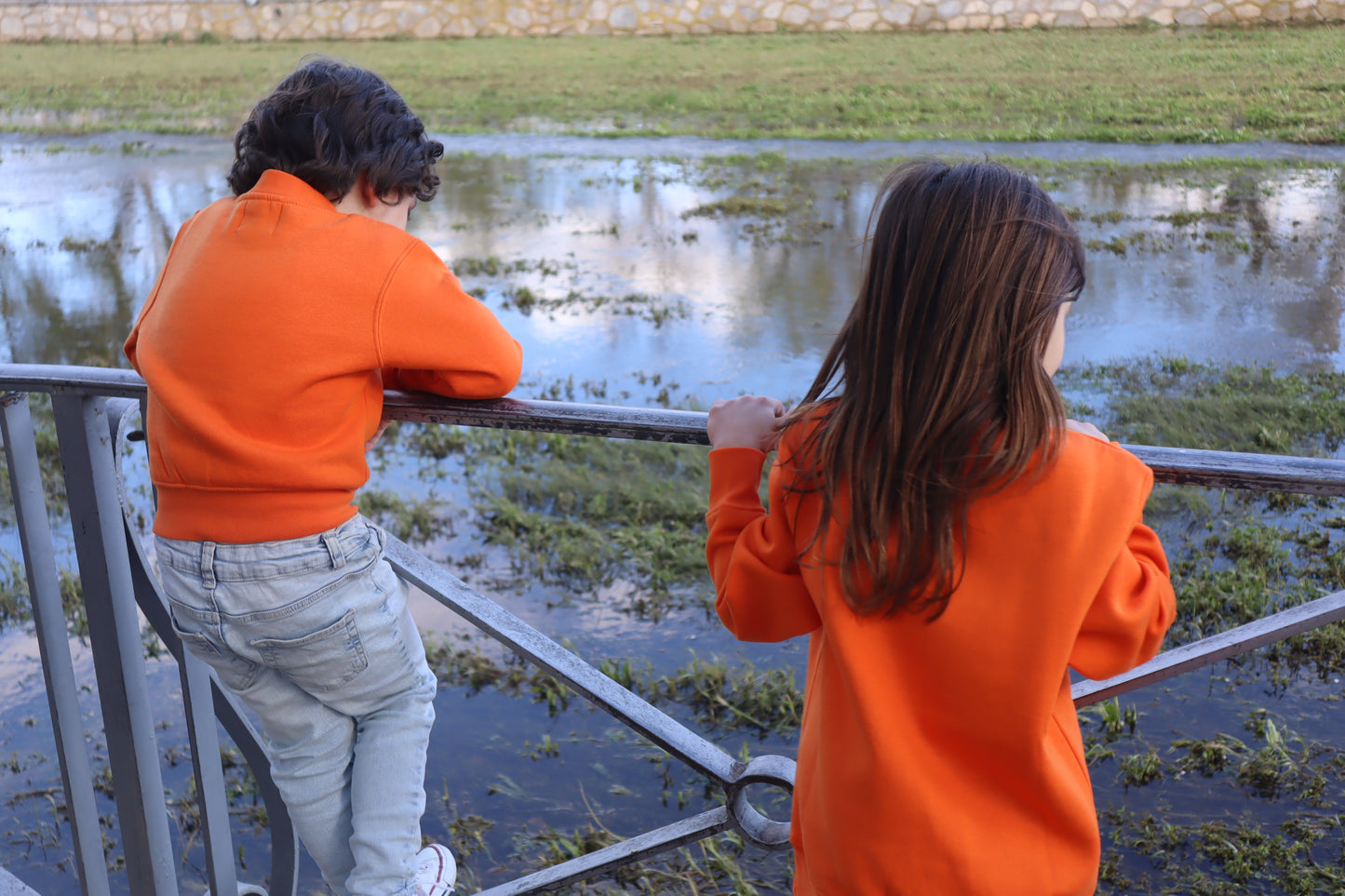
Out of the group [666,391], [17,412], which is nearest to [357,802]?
[17,412]

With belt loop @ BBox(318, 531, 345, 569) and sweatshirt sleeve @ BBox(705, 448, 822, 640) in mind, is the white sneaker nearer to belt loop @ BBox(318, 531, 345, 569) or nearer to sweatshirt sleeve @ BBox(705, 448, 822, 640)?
belt loop @ BBox(318, 531, 345, 569)

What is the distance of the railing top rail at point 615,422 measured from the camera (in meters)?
0.93

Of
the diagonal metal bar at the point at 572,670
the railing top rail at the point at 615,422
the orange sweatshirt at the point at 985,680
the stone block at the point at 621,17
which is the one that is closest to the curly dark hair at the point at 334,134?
the railing top rail at the point at 615,422

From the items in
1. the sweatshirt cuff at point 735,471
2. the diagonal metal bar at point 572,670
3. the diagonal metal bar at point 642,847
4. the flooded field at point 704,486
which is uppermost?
the sweatshirt cuff at point 735,471

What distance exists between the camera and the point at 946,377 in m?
0.85

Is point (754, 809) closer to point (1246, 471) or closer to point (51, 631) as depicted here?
point (1246, 471)

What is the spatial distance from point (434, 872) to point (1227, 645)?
95 cm

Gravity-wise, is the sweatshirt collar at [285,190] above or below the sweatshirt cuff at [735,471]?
above

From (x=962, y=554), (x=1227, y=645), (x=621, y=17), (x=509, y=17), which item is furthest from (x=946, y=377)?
(x=509, y=17)

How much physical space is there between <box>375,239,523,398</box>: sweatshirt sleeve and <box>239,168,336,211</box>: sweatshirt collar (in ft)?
0.43

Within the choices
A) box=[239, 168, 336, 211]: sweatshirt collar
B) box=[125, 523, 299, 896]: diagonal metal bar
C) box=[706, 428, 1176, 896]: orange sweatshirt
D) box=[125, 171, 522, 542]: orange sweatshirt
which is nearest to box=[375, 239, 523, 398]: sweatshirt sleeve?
box=[125, 171, 522, 542]: orange sweatshirt

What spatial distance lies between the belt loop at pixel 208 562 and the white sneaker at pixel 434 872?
426 mm

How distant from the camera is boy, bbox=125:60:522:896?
1.15 metres

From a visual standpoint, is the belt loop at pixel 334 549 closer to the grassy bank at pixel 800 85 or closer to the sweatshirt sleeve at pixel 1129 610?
the sweatshirt sleeve at pixel 1129 610
